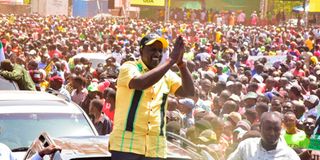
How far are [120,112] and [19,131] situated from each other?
2.24 m

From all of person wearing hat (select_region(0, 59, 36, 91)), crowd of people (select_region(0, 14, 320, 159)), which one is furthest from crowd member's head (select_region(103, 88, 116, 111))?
person wearing hat (select_region(0, 59, 36, 91))

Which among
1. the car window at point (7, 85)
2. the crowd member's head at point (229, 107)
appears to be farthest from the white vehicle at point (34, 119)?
the crowd member's head at point (229, 107)

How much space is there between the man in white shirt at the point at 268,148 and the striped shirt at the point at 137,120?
96 centimetres

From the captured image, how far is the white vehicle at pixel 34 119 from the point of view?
6973mm

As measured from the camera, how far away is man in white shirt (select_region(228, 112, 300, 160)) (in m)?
5.79

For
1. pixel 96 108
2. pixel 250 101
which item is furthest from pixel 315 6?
pixel 96 108

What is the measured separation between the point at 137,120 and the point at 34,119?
241 cm

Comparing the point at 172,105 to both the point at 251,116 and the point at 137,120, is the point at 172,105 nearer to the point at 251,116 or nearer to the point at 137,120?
the point at 251,116

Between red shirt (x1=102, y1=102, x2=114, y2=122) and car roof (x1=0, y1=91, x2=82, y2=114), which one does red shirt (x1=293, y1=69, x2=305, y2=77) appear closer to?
red shirt (x1=102, y1=102, x2=114, y2=122)

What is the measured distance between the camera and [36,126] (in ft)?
23.5

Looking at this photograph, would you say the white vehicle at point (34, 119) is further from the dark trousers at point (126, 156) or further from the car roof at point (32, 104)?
the dark trousers at point (126, 156)

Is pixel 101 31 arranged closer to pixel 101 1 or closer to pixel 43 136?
pixel 101 1

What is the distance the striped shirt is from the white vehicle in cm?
202

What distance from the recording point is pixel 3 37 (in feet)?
78.7
